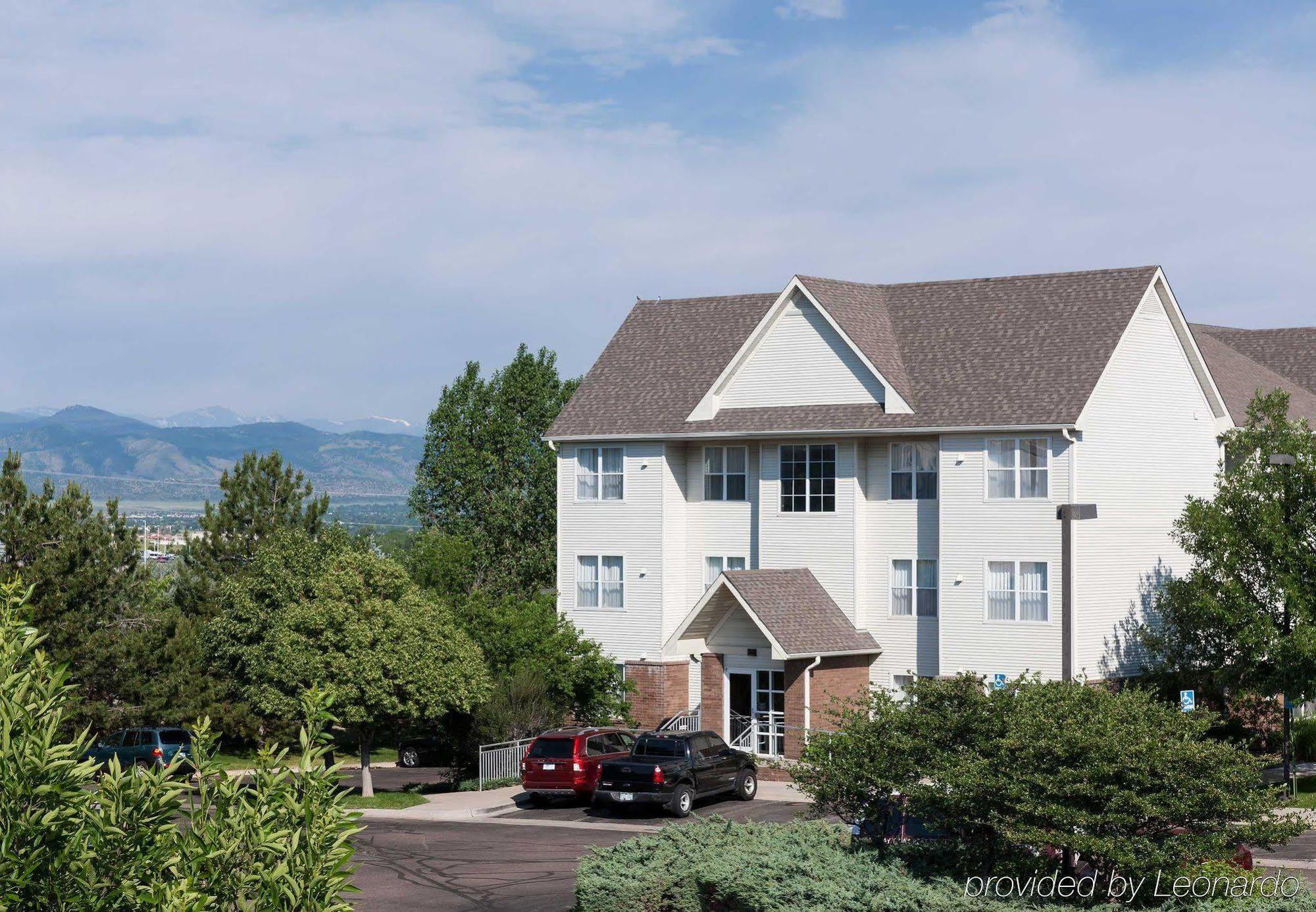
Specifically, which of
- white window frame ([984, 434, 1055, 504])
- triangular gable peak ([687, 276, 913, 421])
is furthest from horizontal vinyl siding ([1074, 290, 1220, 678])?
triangular gable peak ([687, 276, 913, 421])

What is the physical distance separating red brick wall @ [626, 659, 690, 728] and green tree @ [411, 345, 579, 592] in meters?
22.6

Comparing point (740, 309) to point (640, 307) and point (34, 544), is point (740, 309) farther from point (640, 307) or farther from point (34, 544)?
point (34, 544)

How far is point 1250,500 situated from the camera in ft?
121

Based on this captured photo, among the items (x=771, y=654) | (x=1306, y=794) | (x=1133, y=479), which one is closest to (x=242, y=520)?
Result: (x=771, y=654)

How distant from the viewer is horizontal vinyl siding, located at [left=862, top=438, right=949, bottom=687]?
42.4 meters

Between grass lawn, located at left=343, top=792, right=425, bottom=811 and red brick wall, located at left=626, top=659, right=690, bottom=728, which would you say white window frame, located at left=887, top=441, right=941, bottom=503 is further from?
grass lawn, located at left=343, top=792, right=425, bottom=811

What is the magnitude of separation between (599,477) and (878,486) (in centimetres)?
866

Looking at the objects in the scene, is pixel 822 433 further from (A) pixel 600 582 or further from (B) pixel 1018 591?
(A) pixel 600 582

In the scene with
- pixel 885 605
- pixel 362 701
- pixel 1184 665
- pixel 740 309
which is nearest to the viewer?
pixel 362 701

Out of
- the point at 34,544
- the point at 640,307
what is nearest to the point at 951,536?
the point at 640,307

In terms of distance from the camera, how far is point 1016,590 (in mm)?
40375

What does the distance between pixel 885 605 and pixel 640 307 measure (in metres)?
13.7

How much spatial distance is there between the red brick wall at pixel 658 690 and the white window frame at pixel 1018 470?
405 inches

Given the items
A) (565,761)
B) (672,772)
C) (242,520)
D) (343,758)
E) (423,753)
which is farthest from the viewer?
(242,520)
